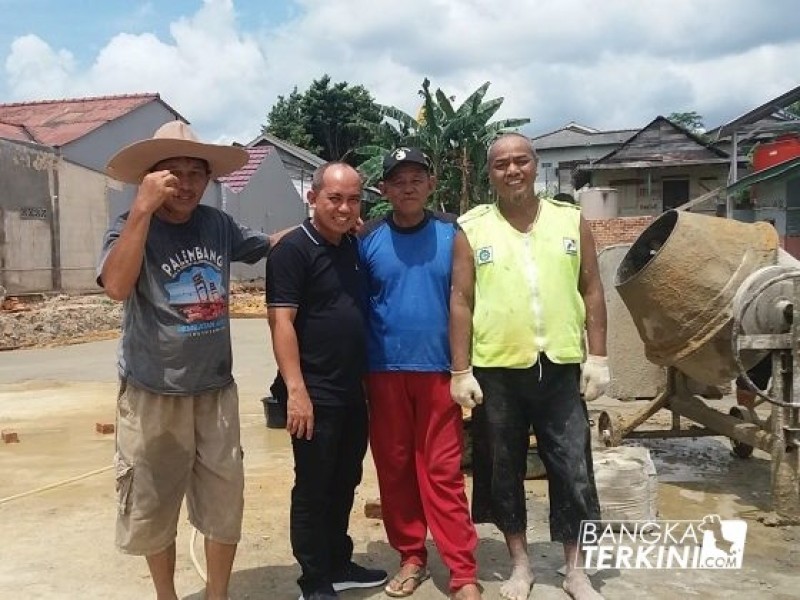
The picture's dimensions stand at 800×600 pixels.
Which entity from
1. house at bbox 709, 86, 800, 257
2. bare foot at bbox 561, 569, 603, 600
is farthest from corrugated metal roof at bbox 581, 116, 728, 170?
bare foot at bbox 561, 569, 603, 600

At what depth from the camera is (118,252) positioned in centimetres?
268

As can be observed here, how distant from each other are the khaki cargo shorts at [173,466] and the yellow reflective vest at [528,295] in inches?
43.1

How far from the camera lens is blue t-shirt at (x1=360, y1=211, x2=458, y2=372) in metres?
3.26

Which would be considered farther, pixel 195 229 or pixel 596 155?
pixel 596 155

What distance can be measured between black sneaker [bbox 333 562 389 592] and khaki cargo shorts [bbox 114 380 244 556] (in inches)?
24.1

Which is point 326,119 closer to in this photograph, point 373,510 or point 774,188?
point 774,188

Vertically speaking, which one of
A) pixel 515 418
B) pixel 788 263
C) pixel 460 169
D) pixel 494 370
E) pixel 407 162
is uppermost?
pixel 460 169

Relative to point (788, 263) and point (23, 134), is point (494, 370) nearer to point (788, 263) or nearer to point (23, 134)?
point (788, 263)

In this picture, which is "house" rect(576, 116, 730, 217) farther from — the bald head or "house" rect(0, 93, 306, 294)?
the bald head

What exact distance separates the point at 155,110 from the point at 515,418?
22.1 metres

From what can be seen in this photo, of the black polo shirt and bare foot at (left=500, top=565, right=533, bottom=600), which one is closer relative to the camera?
the black polo shirt

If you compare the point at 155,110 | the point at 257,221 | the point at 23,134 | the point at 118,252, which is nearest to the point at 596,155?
the point at 257,221

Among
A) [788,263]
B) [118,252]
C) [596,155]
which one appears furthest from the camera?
[596,155]

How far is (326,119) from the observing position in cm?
4066
